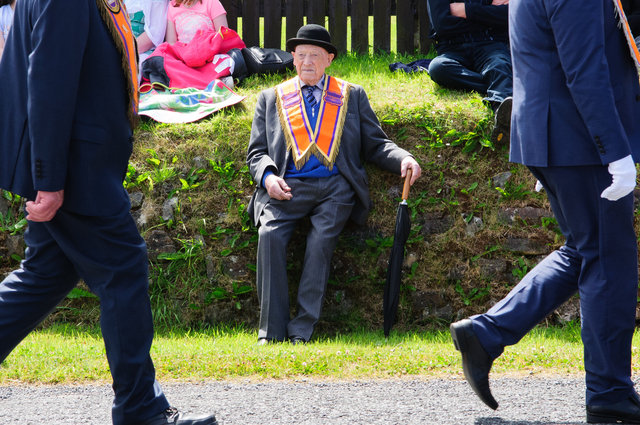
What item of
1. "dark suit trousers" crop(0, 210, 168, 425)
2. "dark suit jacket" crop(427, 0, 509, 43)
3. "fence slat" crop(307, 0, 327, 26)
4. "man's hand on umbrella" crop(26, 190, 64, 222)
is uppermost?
"fence slat" crop(307, 0, 327, 26)

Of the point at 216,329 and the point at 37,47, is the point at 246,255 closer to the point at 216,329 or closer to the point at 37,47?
the point at 216,329

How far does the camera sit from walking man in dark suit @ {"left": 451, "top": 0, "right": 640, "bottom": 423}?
3.11 m

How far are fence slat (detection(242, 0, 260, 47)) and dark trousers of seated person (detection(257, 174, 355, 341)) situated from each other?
3501 mm

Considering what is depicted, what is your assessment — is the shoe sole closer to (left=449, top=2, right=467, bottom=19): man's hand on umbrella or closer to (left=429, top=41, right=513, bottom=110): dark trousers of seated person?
(left=429, top=41, right=513, bottom=110): dark trousers of seated person

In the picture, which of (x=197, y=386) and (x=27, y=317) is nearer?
(x=27, y=317)

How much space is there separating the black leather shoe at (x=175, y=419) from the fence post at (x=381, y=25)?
19.9 ft

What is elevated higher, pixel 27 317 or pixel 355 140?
pixel 355 140

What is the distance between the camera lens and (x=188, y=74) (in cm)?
690

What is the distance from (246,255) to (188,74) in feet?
6.57

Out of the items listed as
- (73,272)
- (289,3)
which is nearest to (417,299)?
(73,272)

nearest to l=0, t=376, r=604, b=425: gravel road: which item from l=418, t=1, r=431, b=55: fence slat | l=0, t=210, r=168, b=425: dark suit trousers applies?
l=0, t=210, r=168, b=425: dark suit trousers

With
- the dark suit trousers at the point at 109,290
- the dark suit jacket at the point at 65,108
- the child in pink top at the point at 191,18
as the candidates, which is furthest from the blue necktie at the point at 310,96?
the dark suit trousers at the point at 109,290

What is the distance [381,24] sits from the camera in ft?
27.8

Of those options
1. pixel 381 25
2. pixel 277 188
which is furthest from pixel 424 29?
pixel 277 188
